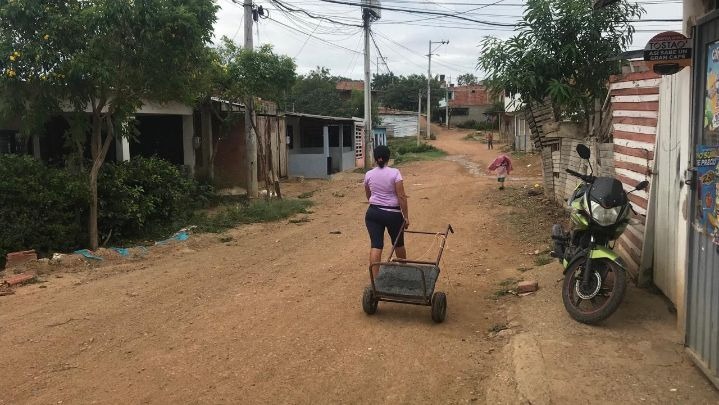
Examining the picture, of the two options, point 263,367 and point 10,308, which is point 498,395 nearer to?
point 263,367

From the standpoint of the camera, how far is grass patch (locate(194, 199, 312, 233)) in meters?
11.4

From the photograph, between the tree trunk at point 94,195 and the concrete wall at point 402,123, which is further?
the concrete wall at point 402,123

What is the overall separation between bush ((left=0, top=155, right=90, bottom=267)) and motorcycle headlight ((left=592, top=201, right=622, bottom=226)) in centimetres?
732

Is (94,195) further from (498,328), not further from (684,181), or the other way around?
(684,181)

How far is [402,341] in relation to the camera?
479 centimetres

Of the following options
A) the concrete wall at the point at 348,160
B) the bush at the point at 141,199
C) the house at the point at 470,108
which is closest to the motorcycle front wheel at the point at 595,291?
the bush at the point at 141,199

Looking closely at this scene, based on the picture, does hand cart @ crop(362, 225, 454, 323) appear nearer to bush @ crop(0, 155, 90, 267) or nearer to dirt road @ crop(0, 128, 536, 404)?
dirt road @ crop(0, 128, 536, 404)

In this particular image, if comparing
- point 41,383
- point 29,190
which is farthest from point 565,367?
point 29,190

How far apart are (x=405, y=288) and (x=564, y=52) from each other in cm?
627

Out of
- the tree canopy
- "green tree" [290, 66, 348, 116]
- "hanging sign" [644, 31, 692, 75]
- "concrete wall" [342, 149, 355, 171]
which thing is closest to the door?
"hanging sign" [644, 31, 692, 75]

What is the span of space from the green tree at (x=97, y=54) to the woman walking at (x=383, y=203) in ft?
14.7

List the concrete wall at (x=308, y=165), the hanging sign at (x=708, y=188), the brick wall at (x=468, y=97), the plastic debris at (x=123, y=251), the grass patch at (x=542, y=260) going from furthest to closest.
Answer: the brick wall at (x=468, y=97)
the concrete wall at (x=308, y=165)
the plastic debris at (x=123, y=251)
the grass patch at (x=542, y=260)
the hanging sign at (x=708, y=188)

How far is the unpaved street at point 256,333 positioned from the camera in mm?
3963

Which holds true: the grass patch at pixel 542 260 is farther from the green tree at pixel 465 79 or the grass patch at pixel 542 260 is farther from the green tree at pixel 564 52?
the green tree at pixel 465 79
